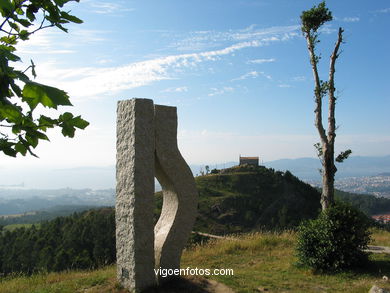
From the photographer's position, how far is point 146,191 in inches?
259

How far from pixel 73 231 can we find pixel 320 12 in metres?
30.3

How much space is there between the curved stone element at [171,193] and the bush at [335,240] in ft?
11.1

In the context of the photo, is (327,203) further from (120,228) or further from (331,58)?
(120,228)

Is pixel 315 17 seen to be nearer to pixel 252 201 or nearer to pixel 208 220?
pixel 208 220

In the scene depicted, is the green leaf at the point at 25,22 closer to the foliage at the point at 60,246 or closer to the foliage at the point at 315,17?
the foliage at the point at 315,17

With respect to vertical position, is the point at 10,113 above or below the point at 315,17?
below

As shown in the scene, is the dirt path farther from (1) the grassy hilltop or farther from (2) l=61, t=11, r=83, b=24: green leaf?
(2) l=61, t=11, r=83, b=24: green leaf

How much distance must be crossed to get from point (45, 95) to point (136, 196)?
17.6 ft

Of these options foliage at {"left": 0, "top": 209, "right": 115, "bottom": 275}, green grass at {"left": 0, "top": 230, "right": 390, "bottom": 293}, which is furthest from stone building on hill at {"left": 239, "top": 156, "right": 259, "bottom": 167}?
green grass at {"left": 0, "top": 230, "right": 390, "bottom": 293}

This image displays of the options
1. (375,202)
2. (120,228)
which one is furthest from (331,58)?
(375,202)

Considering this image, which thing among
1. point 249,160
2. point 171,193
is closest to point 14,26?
point 171,193

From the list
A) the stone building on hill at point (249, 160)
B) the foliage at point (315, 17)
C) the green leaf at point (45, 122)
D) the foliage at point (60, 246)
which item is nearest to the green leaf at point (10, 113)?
the green leaf at point (45, 122)

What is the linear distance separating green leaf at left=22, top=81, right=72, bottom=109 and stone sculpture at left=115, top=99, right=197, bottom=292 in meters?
5.28

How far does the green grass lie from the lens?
7.07 m
